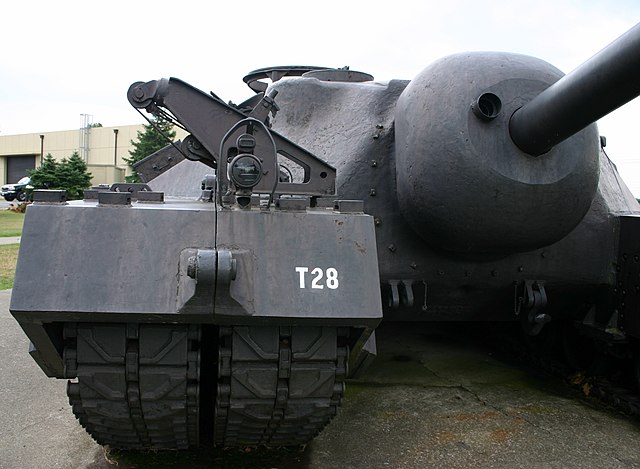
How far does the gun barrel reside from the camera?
3473 mm

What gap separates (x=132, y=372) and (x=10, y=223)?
22.4 meters

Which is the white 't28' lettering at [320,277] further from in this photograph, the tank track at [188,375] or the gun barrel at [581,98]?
the gun barrel at [581,98]

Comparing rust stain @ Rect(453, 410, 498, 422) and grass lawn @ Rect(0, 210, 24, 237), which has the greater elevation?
rust stain @ Rect(453, 410, 498, 422)

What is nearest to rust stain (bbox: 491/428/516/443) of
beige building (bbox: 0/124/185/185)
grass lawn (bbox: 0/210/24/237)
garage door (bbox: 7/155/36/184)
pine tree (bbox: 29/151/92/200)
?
grass lawn (bbox: 0/210/24/237)

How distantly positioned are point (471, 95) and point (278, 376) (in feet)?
7.55

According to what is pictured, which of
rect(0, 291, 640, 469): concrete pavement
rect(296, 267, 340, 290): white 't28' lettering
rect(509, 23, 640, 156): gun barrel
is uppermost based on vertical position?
rect(509, 23, 640, 156): gun barrel

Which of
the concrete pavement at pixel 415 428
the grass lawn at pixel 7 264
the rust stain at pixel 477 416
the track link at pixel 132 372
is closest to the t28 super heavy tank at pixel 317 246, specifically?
the track link at pixel 132 372

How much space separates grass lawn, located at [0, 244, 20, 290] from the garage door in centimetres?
3753

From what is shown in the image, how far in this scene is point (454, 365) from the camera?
276 inches

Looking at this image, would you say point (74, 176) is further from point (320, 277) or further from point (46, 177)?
point (320, 277)

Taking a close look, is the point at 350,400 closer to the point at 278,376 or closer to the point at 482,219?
the point at 482,219

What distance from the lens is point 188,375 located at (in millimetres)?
3309

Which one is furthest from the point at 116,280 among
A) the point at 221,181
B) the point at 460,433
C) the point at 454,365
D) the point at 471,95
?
the point at 454,365

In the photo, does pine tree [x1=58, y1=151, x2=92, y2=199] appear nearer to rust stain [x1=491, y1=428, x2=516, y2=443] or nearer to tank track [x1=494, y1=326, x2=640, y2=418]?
tank track [x1=494, y1=326, x2=640, y2=418]
